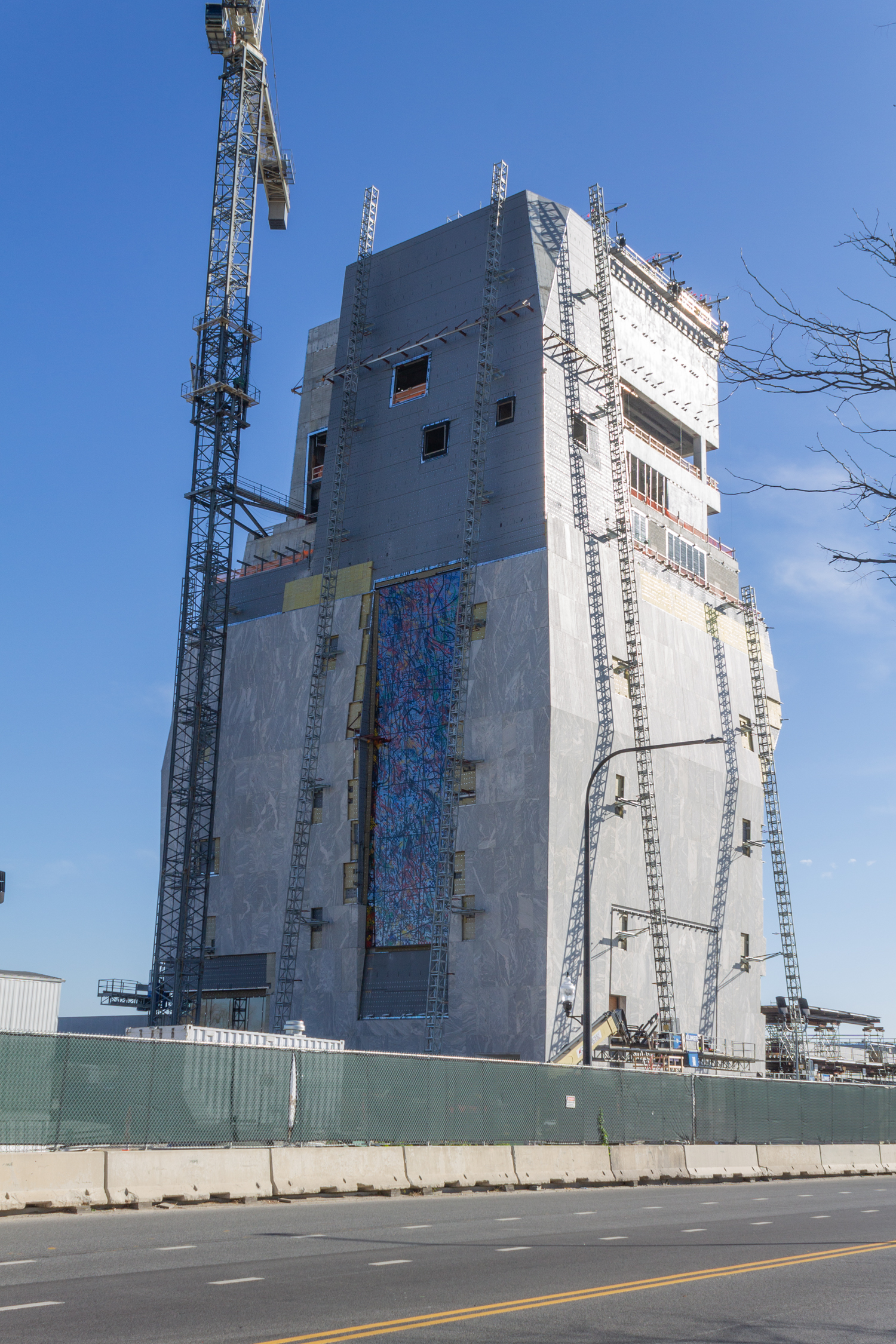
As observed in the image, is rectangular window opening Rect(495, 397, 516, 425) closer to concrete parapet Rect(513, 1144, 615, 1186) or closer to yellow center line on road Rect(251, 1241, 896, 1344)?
concrete parapet Rect(513, 1144, 615, 1186)

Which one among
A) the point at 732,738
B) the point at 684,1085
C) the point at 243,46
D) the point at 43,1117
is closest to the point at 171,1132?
the point at 43,1117

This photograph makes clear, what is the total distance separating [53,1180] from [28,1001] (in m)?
25.0

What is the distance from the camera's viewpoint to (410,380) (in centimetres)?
6700

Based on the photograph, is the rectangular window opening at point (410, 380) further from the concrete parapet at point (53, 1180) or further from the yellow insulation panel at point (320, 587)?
the concrete parapet at point (53, 1180)

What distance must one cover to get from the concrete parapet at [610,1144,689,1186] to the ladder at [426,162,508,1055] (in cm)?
2300

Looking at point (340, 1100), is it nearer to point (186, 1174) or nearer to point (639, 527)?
point (186, 1174)

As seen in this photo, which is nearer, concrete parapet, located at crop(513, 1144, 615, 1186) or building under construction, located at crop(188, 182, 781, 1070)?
concrete parapet, located at crop(513, 1144, 615, 1186)

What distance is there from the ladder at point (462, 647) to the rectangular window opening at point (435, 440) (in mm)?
2147

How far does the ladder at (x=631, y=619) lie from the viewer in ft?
193

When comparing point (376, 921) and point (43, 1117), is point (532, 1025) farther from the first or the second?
point (43, 1117)

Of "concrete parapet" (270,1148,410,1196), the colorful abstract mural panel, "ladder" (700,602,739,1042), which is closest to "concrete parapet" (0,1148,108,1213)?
"concrete parapet" (270,1148,410,1196)

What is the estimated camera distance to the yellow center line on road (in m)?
9.59

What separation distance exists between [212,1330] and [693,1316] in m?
3.79

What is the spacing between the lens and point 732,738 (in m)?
68.6
